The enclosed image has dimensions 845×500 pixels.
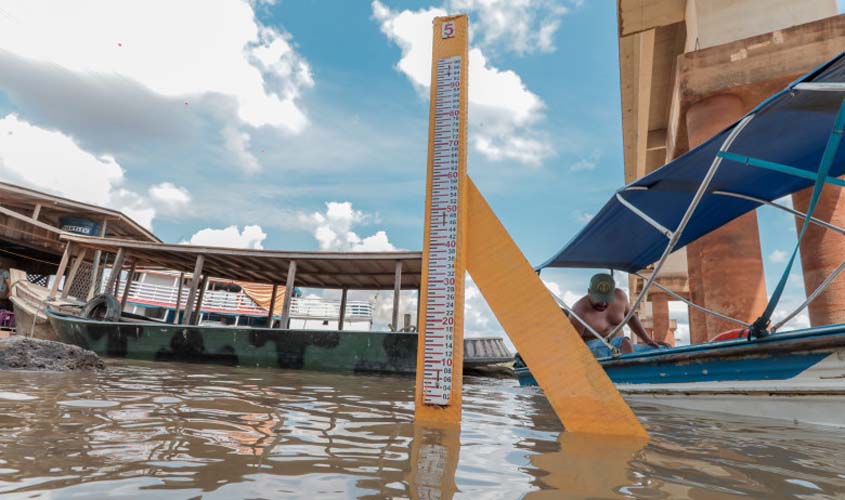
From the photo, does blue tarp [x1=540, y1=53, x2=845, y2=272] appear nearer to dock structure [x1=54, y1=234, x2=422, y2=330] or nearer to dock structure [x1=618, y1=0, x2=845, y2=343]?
dock structure [x1=618, y1=0, x2=845, y2=343]

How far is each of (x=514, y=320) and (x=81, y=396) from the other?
316 cm

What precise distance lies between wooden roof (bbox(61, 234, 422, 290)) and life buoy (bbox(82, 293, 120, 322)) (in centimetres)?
145

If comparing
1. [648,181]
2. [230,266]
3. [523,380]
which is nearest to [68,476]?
[648,181]

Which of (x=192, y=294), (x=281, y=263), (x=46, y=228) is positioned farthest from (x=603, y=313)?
(x=46, y=228)

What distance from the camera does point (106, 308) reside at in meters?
11.7

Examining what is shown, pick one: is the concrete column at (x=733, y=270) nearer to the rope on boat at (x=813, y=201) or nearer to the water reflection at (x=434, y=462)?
the rope on boat at (x=813, y=201)

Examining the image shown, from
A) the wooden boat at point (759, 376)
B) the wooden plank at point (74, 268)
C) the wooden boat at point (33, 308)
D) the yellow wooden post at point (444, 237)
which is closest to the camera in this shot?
the yellow wooden post at point (444, 237)

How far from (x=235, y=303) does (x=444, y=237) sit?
25523 mm

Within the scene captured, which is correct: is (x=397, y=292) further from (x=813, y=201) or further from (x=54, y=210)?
(x=54, y=210)

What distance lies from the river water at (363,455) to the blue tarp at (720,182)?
235 centimetres

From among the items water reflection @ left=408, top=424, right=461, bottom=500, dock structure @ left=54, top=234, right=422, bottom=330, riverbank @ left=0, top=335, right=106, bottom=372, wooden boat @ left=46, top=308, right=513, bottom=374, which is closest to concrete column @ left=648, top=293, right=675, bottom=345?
dock structure @ left=54, top=234, right=422, bottom=330

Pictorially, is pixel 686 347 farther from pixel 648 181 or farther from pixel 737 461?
pixel 737 461

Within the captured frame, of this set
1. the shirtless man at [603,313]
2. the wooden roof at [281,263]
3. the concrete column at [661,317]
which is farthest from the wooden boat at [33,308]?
the concrete column at [661,317]

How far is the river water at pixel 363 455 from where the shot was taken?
4.67ft
